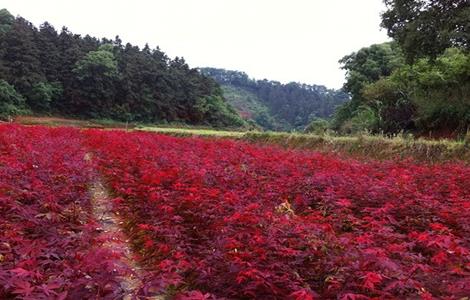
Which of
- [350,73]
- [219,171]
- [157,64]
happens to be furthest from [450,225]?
[157,64]

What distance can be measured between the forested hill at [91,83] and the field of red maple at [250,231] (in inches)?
1853

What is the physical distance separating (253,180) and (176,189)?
5.92ft

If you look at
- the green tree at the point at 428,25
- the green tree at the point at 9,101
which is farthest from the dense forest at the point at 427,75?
the green tree at the point at 9,101

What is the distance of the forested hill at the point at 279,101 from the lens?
104 m

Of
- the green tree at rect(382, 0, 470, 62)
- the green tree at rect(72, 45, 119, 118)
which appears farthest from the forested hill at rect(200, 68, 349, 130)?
the green tree at rect(382, 0, 470, 62)

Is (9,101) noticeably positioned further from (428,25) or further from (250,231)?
(250,231)

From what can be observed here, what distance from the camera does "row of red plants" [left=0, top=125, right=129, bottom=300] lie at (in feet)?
10.6

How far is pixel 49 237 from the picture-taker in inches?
192

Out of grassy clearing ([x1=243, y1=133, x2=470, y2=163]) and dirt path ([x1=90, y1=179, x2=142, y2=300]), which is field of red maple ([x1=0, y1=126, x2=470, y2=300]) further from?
grassy clearing ([x1=243, y1=133, x2=470, y2=163])

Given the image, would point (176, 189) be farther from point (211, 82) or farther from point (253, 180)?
point (211, 82)

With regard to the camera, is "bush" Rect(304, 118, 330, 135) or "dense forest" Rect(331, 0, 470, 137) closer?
"dense forest" Rect(331, 0, 470, 137)

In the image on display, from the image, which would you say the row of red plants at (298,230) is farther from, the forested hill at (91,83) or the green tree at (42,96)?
the green tree at (42,96)

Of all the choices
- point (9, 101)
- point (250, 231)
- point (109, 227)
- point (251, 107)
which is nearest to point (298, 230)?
point (250, 231)

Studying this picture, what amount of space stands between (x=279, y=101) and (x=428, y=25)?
101637mm
